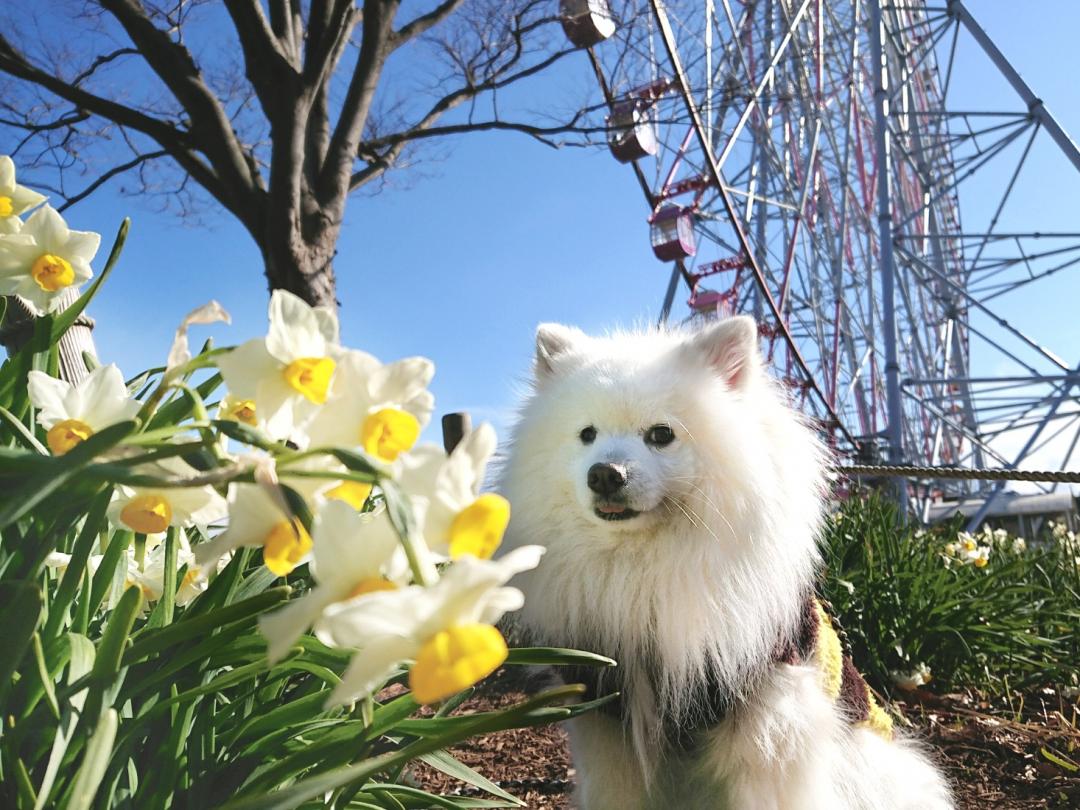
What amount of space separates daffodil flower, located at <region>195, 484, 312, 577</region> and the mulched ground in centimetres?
138

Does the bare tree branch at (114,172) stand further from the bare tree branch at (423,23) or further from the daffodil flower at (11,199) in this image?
the daffodil flower at (11,199)

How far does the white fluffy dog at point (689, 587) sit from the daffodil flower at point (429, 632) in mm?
969

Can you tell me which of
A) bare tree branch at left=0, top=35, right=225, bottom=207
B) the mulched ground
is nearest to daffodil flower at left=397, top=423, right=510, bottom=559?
the mulched ground

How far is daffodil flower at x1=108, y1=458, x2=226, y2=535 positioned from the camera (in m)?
0.51

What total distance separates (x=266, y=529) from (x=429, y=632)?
14cm

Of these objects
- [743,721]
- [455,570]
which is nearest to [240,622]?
[455,570]

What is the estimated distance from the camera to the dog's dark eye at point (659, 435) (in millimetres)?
1449

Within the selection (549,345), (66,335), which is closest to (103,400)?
(66,335)

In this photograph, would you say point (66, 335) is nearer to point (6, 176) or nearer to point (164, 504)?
point (6, 176)

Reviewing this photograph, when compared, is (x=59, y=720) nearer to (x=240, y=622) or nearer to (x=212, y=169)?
(x=240, y=622)

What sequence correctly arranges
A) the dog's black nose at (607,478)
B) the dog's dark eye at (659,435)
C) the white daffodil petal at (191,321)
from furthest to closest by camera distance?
1. the dog's dark eye at (659,435)
2. the dog's black nose at (607,478)
3. the white daffodil petal at (191,321)

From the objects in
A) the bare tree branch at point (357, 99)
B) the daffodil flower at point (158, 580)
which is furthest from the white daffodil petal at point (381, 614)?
the bare tree branch at point (357, 99)

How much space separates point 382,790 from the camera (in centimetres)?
87

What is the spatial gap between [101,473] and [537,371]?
126cm
